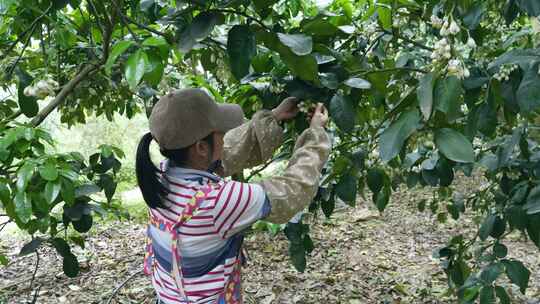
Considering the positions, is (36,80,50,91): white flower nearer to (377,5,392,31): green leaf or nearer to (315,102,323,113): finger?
(315,102,323,113): finger

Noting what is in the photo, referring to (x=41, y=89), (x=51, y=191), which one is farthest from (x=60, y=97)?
(x=51, y=191)

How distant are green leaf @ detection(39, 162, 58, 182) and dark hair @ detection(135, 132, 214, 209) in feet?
0.69

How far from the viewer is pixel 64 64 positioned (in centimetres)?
205

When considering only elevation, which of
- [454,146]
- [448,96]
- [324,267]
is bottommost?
[324,267]

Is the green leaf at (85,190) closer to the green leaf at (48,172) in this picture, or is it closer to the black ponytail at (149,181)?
the green leaf at (48,172)

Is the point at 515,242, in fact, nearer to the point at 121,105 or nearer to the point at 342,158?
the point at 342,158

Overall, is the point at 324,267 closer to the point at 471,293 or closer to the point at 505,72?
the point at 471,293

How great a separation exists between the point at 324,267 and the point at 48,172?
229 centimetres

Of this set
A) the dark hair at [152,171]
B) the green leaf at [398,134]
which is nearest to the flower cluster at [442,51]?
the green leaf at [398,134]

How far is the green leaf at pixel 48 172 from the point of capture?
4.27 feet

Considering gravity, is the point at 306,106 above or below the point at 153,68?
below

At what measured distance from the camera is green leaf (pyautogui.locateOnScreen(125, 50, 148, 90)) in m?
0.98

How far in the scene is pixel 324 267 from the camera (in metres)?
3.31

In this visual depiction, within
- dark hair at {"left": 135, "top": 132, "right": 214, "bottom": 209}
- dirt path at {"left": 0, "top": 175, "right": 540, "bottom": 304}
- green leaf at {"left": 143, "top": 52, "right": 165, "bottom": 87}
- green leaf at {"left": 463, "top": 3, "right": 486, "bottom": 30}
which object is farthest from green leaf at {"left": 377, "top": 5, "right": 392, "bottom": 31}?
dirt path at {"left": 0, "top": 175, "right": 540, "bottom": 304}
